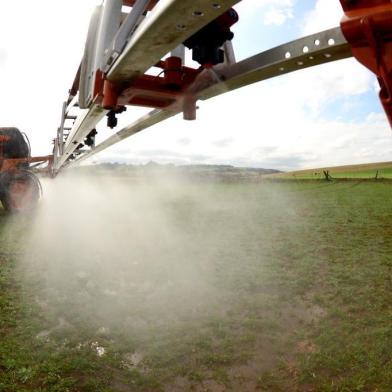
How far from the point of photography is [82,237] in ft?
30.7

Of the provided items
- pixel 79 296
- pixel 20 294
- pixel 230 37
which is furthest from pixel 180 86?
pixel 20 294

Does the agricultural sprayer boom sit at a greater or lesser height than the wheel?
greater

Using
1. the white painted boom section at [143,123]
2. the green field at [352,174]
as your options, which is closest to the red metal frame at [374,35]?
the white painted boom section at [143,123]

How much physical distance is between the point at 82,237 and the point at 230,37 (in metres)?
7.85

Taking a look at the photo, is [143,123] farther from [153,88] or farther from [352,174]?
[352,174]

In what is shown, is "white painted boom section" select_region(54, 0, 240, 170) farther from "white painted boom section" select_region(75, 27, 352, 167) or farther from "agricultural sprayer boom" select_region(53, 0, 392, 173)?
"white painted boom section" select_region(75, 27, 352, 167)

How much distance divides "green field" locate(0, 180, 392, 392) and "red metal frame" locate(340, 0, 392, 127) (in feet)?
10.5

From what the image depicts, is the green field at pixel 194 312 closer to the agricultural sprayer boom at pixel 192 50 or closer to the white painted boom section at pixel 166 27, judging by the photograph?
the agricultural sprayer boom at pixel 192 50

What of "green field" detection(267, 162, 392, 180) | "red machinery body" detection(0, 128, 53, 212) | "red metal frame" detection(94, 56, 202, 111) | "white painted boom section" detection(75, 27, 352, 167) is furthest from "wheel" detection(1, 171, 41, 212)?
"green field" detection(267, 162, 392, 180)

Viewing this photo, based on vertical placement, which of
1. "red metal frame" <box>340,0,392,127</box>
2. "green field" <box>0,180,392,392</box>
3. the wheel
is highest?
"red metal frame" <box>340,0,392,127</box>

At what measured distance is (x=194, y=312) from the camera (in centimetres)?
494

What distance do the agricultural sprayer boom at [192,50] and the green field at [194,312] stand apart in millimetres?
2628

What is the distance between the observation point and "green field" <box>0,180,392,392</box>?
3619mm

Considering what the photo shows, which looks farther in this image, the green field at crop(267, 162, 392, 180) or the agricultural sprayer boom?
the green field at crop(267, 162, 392, 180)
